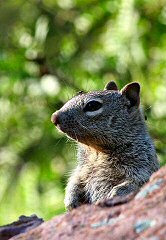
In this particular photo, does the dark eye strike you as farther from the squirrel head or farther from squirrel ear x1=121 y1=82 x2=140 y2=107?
squirrel ear x1=121 y1=82 x2=140 y2=107

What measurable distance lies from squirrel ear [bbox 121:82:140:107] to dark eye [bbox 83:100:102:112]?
32cm

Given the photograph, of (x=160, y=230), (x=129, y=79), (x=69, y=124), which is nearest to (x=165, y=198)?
(x=160, y=230)

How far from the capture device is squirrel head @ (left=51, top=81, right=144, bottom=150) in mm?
7805

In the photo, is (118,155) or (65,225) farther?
(118,155)

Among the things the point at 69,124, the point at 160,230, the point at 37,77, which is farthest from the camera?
the point at 37,77

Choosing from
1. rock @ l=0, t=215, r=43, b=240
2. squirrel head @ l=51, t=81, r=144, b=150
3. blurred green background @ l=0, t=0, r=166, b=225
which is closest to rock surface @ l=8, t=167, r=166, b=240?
rock @ l=0, t=215, r=43, b=240

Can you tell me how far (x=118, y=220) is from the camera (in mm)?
4625

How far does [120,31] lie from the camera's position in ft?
43.3

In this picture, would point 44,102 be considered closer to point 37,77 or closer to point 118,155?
point 37,77

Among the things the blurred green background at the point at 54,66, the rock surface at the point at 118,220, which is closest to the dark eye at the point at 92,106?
the rock surface at the point at 118,220

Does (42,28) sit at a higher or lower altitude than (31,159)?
higher

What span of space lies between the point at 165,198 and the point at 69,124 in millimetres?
3168

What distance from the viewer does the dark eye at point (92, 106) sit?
800 cm

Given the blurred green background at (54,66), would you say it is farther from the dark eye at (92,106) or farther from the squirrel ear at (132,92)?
the dark eye at (92,106)
